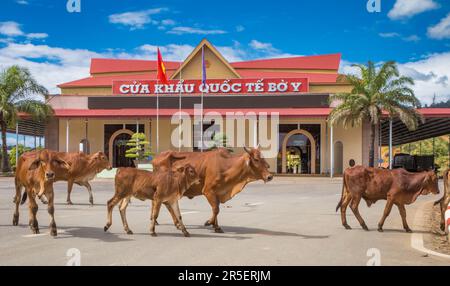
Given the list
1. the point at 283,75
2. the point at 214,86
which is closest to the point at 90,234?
the point at 214,86

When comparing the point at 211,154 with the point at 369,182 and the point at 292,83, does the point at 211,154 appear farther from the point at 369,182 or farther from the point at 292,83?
the point at 292,83

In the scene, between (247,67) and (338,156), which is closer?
(338,156)

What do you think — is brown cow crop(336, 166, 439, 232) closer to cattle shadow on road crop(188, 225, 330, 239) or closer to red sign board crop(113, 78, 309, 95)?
cattle shadow on road crop(188, 225, 330, 239)

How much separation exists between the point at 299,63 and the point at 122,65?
63.3 ft

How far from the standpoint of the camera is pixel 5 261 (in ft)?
26.3

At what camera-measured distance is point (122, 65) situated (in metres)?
60.8

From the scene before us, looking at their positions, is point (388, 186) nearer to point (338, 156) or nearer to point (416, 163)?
point (338, 156)

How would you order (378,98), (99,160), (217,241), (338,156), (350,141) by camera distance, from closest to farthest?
(217,241), (99,160), (378,98), (350,141), (338,156)

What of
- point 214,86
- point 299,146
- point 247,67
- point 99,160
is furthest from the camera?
point 247,67

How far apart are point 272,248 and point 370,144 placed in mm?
35895

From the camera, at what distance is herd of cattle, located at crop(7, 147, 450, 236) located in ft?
35.2

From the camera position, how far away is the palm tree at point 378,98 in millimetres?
40344

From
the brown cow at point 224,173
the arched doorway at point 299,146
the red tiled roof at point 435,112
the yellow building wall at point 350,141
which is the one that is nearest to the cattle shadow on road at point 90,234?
the brown cow at point 224,173
